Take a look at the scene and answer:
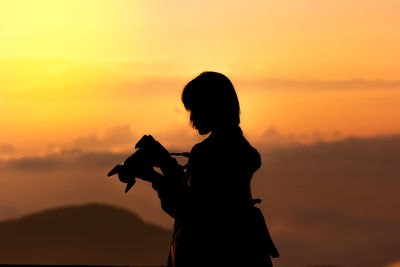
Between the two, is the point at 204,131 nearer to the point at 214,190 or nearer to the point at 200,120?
the point at 200,120

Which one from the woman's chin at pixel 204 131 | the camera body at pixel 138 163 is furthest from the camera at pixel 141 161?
the woman's chin at pixel 204 131

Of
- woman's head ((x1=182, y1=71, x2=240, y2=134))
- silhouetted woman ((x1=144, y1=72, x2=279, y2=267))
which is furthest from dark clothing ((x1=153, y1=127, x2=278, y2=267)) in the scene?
woman's head ((x1=182, y1=71, x2=240, y2=134))

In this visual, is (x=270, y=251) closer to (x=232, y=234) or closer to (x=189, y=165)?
(x=232, y=234)

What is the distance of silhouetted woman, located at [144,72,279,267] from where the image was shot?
452 cm

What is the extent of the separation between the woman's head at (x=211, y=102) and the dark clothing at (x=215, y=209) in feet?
0.34

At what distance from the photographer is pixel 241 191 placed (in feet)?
15.0

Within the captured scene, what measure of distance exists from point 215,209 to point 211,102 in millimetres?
502

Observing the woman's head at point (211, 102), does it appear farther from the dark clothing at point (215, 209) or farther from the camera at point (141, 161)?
the camera at point (141, 161)

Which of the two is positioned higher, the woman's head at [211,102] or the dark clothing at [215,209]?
the woman's head at [211,102]

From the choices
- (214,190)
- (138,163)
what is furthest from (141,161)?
(214,190)

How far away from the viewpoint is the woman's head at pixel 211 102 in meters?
4.62

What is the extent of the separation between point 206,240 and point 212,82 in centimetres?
73

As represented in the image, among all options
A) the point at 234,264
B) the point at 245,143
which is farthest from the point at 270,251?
the point at 245,143

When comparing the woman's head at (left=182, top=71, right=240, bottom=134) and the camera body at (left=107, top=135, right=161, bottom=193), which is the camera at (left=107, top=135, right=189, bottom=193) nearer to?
the camera body at (left=107, top=135, right=161, bottom=193)
